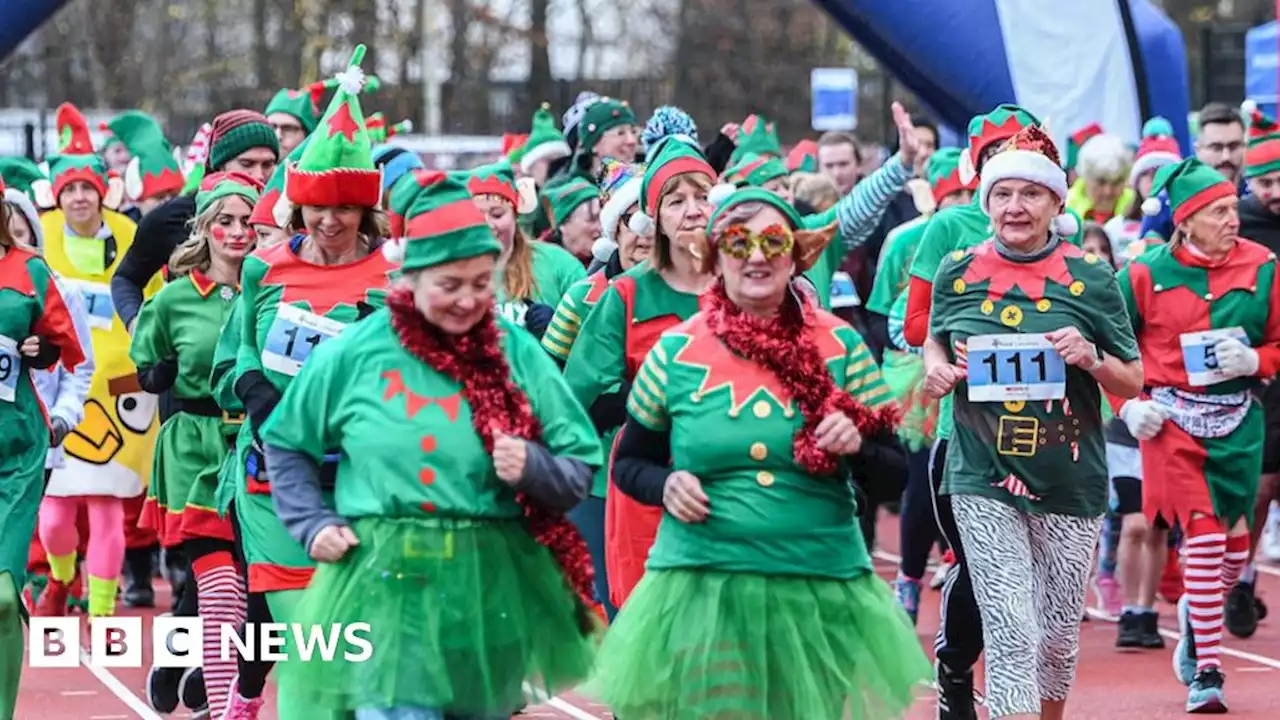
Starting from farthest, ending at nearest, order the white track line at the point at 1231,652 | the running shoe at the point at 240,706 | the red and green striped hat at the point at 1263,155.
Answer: the red and green striped hat at the point at 1263,155, the white track line at the point at 1231,652, the running shoe at the point at 240,706

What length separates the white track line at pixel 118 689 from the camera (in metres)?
10.5

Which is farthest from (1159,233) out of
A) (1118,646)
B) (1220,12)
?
(1220,12)

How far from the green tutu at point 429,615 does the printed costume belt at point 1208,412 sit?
4742mm

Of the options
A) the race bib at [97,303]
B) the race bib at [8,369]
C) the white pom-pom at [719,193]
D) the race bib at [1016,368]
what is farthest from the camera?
the race bib at [97,303]

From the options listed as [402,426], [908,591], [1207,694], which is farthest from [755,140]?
[402,426]

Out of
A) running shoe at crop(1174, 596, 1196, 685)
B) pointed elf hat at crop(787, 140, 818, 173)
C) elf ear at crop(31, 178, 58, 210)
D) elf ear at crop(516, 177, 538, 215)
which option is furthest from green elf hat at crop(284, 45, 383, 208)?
pointed elf hat at crop(787, 140, 818, 173)

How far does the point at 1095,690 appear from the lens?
10906mm

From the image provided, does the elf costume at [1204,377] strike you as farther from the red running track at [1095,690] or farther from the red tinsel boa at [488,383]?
the red tinsel boa at [488,383]

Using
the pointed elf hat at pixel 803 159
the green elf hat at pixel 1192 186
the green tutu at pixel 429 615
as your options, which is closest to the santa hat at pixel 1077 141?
the pointed elf hat at pixel 803 159

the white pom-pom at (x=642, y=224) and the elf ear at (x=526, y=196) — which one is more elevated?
the elf ear at (x=526, y=196)

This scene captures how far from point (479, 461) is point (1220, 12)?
45.6 meters

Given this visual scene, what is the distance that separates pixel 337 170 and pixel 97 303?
539 centimetres

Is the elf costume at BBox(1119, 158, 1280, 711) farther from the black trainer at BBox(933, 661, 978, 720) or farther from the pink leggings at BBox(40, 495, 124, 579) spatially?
the pink leggings at BBox(40, 495, 124, 579)

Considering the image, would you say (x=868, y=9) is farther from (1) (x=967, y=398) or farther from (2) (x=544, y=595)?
(2) (x=544, y=595)
